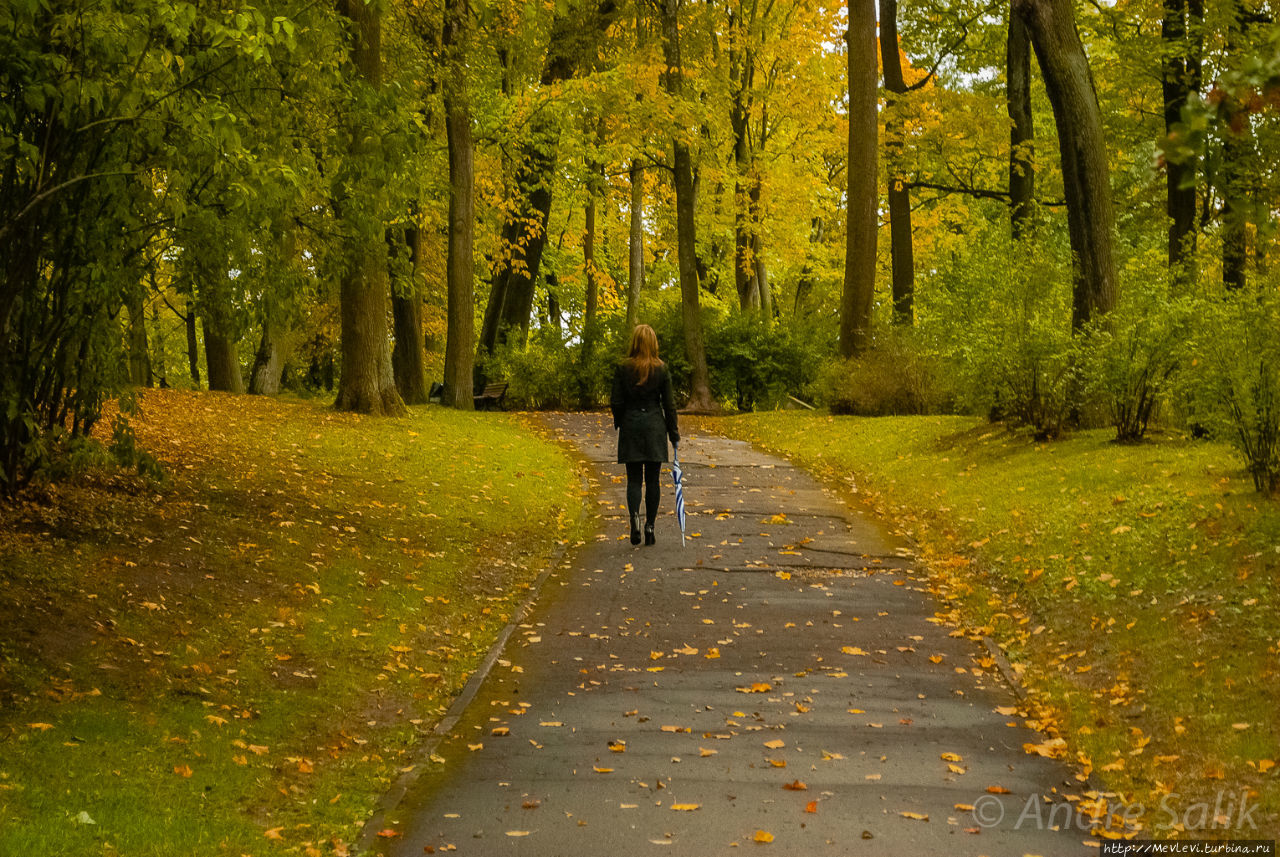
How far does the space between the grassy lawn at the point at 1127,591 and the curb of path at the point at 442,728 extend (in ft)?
11.3

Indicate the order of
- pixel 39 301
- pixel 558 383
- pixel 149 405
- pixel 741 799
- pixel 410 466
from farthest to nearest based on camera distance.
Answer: pixel 558 383, pixel 149 405, pixel 410 466, pixel 39 301, pixel 741 799

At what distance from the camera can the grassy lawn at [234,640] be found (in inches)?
227

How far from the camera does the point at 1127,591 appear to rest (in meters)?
9.59

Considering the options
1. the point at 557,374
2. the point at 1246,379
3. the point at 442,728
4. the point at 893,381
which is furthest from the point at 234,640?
the point at 557,374

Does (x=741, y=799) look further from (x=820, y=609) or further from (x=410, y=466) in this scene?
(x=410, y=466)

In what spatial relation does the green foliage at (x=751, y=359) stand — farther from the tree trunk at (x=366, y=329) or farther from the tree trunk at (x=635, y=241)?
the tree trunk at (x=366, y=329)

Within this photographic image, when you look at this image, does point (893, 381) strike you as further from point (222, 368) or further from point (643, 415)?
point (222, 368)

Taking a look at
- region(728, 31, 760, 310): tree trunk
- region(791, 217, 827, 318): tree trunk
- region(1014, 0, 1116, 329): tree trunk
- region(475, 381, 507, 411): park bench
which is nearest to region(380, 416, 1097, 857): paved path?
region(1014, 0, 1116, 329): tree trunk

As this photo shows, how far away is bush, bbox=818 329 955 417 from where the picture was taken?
23.6 metres

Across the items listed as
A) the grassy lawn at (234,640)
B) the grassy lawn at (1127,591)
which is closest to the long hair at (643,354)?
the grassy lawn at (234,640)

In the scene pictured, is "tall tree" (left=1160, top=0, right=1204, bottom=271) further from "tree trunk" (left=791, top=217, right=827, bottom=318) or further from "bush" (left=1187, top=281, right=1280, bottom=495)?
"tree trunk" (left=791, top=217, right=827, bottom=318)

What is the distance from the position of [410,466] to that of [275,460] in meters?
1.98

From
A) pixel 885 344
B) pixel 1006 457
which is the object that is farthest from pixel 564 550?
pixel 885 344

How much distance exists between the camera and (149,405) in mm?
20656
